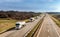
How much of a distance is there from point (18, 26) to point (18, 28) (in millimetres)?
617

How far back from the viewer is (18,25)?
143 feet

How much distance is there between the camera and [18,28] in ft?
145

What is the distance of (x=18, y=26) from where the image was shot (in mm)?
44281

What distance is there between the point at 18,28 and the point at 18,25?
3.57 feet

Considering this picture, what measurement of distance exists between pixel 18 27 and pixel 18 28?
0.37 meters

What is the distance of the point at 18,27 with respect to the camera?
4441 cm

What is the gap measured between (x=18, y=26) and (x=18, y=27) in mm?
340

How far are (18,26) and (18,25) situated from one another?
713 mm

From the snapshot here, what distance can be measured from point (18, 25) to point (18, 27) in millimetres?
997
